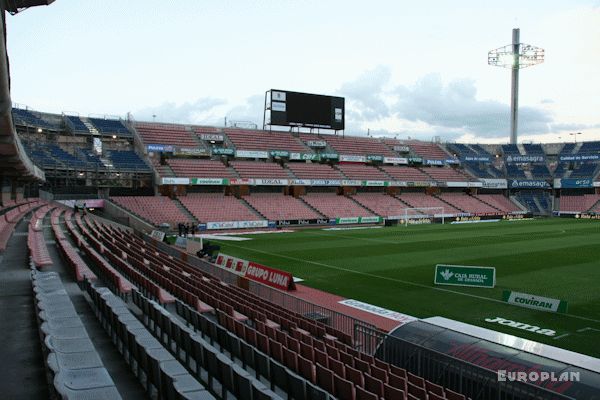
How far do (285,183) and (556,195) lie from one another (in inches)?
1754

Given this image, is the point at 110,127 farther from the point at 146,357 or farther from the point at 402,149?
the point at 146,357

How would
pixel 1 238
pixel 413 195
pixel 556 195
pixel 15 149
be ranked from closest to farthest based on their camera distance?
1. pixel 15 149
2. pixel 1 238
3. pixel 413 195
4. pixel 556 195

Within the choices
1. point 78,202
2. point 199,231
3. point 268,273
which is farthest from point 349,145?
point 268,273

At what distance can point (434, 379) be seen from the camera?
918cm

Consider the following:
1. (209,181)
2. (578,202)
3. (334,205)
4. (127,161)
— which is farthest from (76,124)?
(578,202)

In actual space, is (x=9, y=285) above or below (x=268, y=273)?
above

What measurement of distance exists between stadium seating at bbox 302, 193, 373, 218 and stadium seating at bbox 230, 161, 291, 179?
14.3ft

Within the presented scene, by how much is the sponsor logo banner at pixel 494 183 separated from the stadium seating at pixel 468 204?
3294 millimetres

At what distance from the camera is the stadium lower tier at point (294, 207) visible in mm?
48312

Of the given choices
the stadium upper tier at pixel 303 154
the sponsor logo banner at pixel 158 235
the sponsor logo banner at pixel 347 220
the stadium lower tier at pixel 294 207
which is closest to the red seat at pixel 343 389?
the sponsor logo banner at pixel 158 235

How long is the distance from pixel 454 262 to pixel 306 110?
40.0 m

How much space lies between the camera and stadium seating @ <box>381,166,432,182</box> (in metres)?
67.7

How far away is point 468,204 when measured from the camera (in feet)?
226

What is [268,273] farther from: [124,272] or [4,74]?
[4,74]
